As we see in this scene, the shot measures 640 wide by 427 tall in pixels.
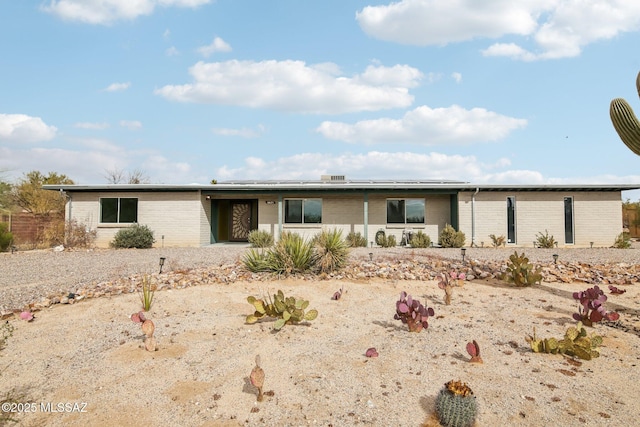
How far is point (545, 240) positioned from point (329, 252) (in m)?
11.8

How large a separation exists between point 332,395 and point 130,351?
2.13 metres

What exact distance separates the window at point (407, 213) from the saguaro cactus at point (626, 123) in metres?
10.5

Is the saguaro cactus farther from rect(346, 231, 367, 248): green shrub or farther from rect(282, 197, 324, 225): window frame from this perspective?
rect(282, 197, 324, 225): window frame

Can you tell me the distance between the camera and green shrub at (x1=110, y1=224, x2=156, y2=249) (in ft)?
48.7

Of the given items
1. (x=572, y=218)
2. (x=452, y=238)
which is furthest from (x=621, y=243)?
(x=452, y=238)

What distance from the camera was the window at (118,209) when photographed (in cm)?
1590

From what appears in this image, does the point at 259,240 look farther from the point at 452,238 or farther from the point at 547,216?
the point at 547,216

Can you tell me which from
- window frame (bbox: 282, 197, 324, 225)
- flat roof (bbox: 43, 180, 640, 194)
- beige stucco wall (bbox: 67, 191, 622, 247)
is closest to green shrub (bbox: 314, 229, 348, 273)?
flat roof (bbox: 43, 180, 640, 194)

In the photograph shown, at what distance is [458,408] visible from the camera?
7.80 ft

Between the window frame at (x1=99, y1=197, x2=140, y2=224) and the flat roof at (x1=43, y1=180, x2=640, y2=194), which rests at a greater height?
the flat roof at (x1=43, y1=180, x2=640, y2=194)

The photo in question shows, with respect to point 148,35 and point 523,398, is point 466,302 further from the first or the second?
point 148,35

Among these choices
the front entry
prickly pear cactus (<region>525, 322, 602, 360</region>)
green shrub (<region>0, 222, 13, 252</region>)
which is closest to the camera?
prickly pear cactus (<region>525, 322, 602, 360</region>)

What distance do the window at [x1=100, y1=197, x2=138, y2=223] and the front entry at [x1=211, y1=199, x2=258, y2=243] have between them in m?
3.81

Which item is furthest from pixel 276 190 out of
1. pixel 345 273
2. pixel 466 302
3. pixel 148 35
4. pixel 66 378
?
pixel 66 378
